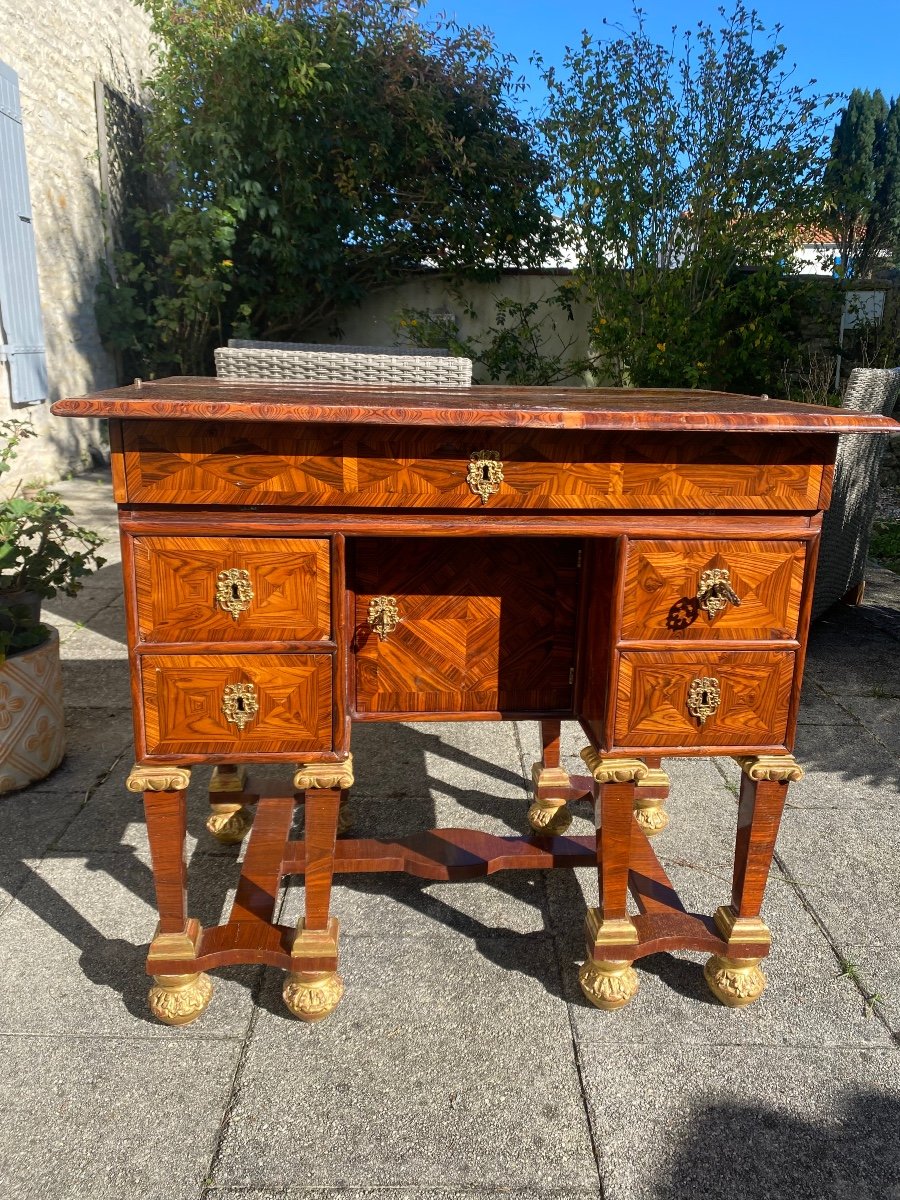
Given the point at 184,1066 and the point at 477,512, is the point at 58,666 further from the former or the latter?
the point at 477,512

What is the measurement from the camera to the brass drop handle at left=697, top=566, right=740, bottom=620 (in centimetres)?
164

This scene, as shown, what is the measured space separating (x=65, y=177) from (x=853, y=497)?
6881 millimetres

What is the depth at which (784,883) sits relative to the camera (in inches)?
90.2

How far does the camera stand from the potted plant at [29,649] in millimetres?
2617

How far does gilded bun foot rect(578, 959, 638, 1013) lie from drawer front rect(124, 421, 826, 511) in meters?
0.99

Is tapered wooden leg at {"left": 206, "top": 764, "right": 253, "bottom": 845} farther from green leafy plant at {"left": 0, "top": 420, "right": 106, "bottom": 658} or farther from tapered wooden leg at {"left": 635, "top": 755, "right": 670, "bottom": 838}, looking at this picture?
tapered wooden leg at {"left": 635, "top": 755, "right": 670, "bottom": 838}

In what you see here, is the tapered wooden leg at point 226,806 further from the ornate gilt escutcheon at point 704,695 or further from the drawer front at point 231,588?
the ornate gilt escutcheon at point 704,695

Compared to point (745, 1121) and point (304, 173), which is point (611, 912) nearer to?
point (745, 1121)

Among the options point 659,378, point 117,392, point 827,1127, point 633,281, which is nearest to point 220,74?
point 633,281

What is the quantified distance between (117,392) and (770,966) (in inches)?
74.2

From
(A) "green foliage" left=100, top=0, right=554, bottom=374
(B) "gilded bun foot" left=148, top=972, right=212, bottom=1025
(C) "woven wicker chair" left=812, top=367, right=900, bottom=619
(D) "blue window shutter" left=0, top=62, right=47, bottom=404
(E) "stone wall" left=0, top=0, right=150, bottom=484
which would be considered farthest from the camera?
(A) "green foliage" left=100, top=0, right=554, bottom=374

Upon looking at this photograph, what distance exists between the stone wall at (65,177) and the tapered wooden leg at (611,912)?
5708 mm

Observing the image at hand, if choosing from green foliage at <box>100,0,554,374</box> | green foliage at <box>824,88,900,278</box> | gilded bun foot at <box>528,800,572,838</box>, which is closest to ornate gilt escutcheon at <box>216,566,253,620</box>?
gilded bun foot at <box>528,800,572,838</box>

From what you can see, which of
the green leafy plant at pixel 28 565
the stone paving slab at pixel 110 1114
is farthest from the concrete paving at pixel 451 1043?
the green leafy plant at pixel 28 565
